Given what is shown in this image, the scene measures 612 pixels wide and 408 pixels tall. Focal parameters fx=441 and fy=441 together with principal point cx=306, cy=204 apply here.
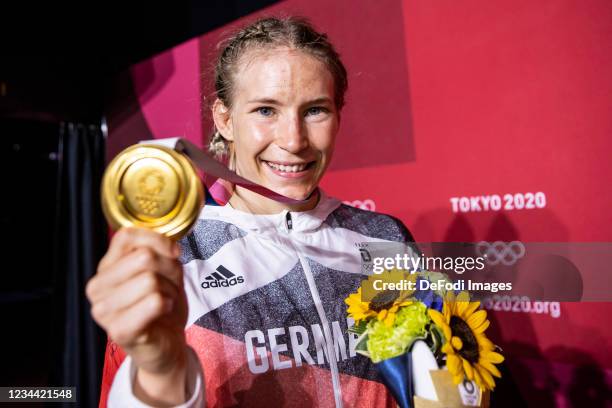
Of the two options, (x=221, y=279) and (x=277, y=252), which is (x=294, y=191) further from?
(x=221, y=279)

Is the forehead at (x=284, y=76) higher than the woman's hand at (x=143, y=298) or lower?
higher

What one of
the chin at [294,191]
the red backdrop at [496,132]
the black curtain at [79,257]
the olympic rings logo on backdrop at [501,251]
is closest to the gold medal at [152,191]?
the chin at [294,191]

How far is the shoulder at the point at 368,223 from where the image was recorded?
1272 millimetres

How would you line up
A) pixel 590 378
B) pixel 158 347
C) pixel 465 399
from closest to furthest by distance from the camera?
pixel 158 347 → pixel 465 399 → pixel 590 378

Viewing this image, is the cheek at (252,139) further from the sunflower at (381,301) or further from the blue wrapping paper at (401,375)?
the blue wrapping paper at (401,375)

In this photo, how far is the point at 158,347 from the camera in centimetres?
53

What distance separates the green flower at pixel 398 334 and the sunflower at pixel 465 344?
29 millimetres

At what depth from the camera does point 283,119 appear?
3.52 ft

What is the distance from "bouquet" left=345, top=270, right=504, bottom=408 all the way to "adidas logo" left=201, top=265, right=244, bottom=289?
Answer: 29cm

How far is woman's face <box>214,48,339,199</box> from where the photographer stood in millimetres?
1055

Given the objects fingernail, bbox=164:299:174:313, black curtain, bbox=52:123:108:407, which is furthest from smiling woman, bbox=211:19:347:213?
Result: black curtain, bbox=52:123:108:407

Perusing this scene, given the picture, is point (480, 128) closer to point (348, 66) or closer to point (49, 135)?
point (348, 66)

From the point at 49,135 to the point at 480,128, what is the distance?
489cm

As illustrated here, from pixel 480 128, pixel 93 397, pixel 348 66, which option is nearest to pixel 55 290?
pixel 93 397
